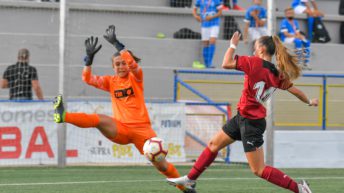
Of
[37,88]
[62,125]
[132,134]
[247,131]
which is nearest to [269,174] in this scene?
[247,131]

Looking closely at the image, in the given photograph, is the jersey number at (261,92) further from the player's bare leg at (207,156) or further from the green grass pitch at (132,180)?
the green grass pitch at (132,180)

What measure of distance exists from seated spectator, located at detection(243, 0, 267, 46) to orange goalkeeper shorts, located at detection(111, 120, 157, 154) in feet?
31.7

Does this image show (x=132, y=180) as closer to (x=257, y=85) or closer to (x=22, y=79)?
(x=257, y=85)

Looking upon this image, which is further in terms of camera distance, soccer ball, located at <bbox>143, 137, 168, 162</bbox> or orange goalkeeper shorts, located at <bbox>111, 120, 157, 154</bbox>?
orange goalkeeper shorts, located at <bbox>111, 120, 157, 154</bbox>

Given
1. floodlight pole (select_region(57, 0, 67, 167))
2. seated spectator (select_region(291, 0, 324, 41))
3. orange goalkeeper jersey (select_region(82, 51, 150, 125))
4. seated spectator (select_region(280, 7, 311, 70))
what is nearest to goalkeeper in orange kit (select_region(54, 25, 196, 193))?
orange goalkeeper jersey (select_region(82, 51, 150, 125))

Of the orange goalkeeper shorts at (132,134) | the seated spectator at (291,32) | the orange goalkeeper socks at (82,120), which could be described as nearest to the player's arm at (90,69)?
the orange goalkeeper shorts at (132,134)

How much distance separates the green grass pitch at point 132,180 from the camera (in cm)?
1180

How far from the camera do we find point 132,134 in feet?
36.9

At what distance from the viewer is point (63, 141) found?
1647cm

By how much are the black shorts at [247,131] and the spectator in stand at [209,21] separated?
10261mm

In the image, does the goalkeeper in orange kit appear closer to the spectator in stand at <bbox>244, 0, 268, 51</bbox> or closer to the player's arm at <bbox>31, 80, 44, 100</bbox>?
the player's arm at <bbox>31, 80, 44, 100</bbox>

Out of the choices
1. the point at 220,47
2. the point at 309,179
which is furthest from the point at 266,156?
the point at 220,47

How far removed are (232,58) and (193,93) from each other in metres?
9.10

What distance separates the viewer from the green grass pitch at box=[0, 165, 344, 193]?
1180 centimetres
